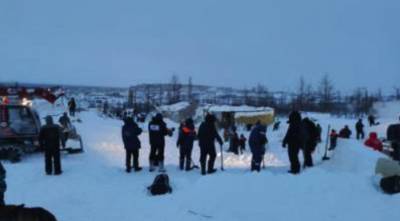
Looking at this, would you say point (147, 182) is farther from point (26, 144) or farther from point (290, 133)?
point (26, 144)

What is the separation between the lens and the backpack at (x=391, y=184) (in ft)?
32.4

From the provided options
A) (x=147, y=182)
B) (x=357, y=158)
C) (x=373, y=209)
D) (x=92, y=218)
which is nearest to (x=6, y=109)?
(x=147, y=182)

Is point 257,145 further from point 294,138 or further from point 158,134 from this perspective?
point 158,134

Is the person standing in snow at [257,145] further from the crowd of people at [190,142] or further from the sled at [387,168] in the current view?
the sled at [387,168]

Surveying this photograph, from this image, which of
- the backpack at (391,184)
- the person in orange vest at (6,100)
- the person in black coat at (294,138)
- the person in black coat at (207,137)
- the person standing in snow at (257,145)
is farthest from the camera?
the person in orange vest at (6,100)

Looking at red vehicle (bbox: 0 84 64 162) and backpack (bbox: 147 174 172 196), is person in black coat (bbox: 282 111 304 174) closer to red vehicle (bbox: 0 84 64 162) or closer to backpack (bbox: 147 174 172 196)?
backpack (bbox: 147 174 172 196)

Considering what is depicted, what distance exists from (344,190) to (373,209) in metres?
0.92

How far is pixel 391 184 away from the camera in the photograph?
9.94m

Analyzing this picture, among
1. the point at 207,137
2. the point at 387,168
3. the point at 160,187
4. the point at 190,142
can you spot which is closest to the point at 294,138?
the point at 207,137

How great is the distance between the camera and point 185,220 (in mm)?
9156

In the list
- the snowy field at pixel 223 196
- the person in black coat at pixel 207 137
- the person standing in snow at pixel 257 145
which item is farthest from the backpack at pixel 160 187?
the person standing in snow at pixel 257 145

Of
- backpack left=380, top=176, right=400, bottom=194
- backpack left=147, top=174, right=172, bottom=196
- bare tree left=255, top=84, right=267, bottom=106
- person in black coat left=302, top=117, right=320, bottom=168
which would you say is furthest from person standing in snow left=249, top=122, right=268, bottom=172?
bare tree left=255, top=84, right=267, bottom=106

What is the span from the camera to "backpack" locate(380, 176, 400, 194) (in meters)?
9.89

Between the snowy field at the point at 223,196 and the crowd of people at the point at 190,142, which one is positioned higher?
the crowd of people at the point at 190,142
